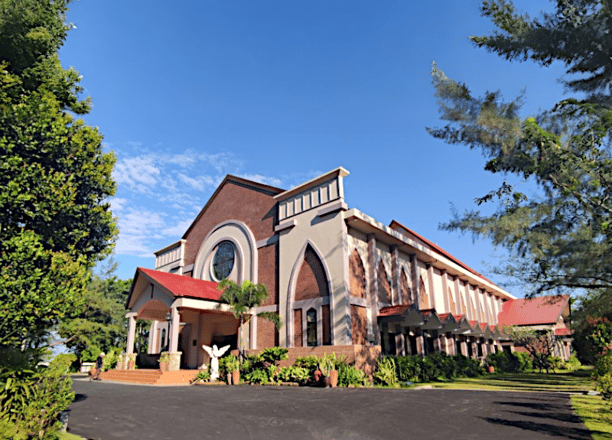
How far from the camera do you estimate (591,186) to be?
41.2 ft

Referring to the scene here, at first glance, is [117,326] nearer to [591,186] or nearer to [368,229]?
[368,229]

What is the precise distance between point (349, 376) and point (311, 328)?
4.28 meters

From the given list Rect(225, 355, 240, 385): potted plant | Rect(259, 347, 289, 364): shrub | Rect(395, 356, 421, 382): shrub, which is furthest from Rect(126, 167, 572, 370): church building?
Rect(225, 355, 240, 385): potted plant

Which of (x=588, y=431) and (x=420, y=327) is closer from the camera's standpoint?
(x=588, y=431)

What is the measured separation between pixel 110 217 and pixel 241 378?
401 inches

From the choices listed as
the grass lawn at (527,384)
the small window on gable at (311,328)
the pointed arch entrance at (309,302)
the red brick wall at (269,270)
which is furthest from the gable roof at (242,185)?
the grass lawn at (527,384)

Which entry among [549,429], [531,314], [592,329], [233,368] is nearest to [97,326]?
[233,368]

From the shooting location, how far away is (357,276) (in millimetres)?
20641

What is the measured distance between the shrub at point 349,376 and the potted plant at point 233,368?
5231mm

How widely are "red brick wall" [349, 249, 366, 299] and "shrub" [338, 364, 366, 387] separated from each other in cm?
397

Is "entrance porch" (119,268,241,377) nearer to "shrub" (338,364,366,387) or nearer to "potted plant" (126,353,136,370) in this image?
"potted plant" (126,353,136,370)

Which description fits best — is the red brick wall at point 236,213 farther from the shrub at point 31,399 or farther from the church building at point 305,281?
the shrub at point 31,399

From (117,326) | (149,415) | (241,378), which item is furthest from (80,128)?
(117,326)

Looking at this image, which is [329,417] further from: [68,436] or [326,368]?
[326,368]
